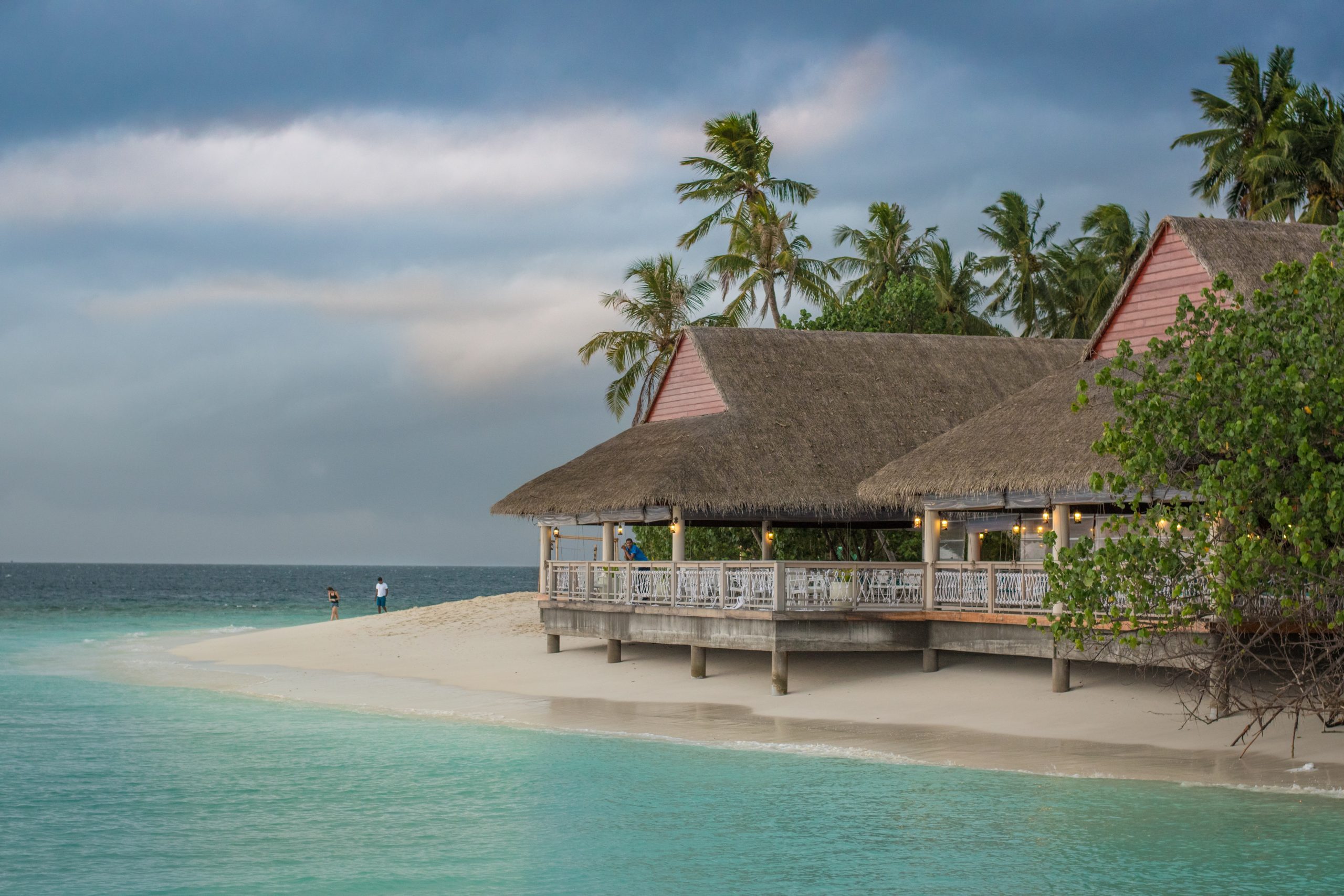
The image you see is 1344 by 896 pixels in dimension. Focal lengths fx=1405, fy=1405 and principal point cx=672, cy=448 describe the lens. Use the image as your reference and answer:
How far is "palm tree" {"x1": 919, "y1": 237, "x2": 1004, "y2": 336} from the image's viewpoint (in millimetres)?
42594

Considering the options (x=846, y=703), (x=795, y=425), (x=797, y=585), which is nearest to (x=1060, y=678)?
(x=846, y=703)

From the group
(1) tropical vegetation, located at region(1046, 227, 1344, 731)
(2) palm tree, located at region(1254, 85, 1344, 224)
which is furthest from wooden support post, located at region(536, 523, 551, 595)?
(2) palm tree, located at region(1254, 85, 1344, 224)

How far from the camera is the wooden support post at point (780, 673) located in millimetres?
19078

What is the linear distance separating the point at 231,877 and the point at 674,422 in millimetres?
13658

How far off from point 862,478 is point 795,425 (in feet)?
4.89

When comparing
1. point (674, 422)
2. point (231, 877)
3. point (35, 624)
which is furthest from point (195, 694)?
point (35, 624)

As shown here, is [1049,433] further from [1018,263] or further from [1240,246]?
[1018,263]

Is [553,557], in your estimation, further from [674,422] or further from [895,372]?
[895,372]

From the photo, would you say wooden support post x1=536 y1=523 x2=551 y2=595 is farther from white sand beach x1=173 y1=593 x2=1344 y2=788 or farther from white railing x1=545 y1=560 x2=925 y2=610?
white railing x1=545 y1=560 x2=925 y2=610

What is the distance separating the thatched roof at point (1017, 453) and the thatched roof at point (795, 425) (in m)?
0.92

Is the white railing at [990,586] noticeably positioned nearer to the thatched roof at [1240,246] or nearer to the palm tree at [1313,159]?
the thatched roof at [1240,246]

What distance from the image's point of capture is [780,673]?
1912 centimetres

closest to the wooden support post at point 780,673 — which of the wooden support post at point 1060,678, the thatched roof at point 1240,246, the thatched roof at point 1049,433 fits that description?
the thatched roof at point 1049,433

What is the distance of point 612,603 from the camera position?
72.5ft
